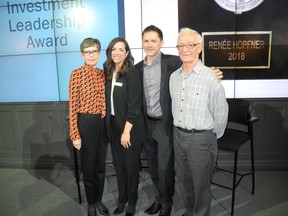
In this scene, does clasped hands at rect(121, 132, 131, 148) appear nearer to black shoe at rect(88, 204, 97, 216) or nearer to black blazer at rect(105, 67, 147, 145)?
black blazer at rect(105, 67, 147, 145)

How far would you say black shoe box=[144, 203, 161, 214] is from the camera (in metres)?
2.60

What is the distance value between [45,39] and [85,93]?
5.74 ft

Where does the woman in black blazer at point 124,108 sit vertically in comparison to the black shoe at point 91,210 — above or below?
above

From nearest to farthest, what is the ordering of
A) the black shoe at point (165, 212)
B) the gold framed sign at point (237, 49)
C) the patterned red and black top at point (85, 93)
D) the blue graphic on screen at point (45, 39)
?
the patterned red and black top at point (85, 93)
the black shoe at point (165, 212)
the gold framed sign at point (237, 49)
the blue graphic on screen at point (45, 39)

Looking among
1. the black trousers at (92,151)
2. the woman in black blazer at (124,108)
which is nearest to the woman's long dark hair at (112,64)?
the woman in black blazer at (124,108)

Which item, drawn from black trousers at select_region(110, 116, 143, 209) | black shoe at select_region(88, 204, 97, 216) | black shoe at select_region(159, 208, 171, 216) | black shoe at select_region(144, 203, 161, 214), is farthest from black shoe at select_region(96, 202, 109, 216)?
black shoe at select_region(159, 208, 171, 216)

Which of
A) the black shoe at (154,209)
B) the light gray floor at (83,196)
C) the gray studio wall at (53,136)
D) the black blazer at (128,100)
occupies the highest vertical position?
the black blazer at (128,100)

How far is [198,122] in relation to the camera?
6.62 ft

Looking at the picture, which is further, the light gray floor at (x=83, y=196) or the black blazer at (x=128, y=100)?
the light gray floor at (x=83, y=196)

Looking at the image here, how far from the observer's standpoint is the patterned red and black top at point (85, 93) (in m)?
2.20

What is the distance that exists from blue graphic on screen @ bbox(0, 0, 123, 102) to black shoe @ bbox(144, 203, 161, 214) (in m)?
1.85

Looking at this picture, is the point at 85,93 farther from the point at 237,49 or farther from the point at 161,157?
the point at 237,49

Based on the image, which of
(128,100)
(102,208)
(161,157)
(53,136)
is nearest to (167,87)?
(128,100)

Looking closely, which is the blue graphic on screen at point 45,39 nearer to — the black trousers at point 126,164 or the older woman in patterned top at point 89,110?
the older woman in patterned top at point 89,110
